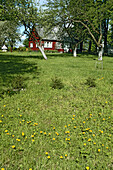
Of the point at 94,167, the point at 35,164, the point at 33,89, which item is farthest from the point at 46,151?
the point at 33,89

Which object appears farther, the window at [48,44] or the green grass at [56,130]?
the window at [48,44]

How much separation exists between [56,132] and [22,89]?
11.4ft

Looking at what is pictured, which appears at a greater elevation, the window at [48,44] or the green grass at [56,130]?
the window at [48,44]

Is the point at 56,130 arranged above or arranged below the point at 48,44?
below

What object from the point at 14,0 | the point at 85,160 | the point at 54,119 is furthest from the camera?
the point at 14,0

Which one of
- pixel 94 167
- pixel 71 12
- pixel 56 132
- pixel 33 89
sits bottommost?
pixel 94 167

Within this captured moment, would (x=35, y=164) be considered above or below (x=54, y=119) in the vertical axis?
below

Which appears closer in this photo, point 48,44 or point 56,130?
point 56,130

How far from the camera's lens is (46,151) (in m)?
3.25

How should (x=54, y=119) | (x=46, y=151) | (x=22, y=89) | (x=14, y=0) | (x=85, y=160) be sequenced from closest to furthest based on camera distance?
(x=85, y=160) < (x=46, y=151) < (x=54, y=119) < (x=22, y=89) < (x=14, y=0)

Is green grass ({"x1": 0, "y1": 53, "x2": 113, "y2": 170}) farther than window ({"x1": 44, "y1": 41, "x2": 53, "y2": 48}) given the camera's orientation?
No

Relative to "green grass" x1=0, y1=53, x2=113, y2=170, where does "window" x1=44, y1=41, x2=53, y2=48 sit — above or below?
above

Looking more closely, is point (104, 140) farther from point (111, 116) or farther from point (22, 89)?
point (22, 89)

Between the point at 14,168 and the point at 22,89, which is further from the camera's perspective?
the point at 22,89
